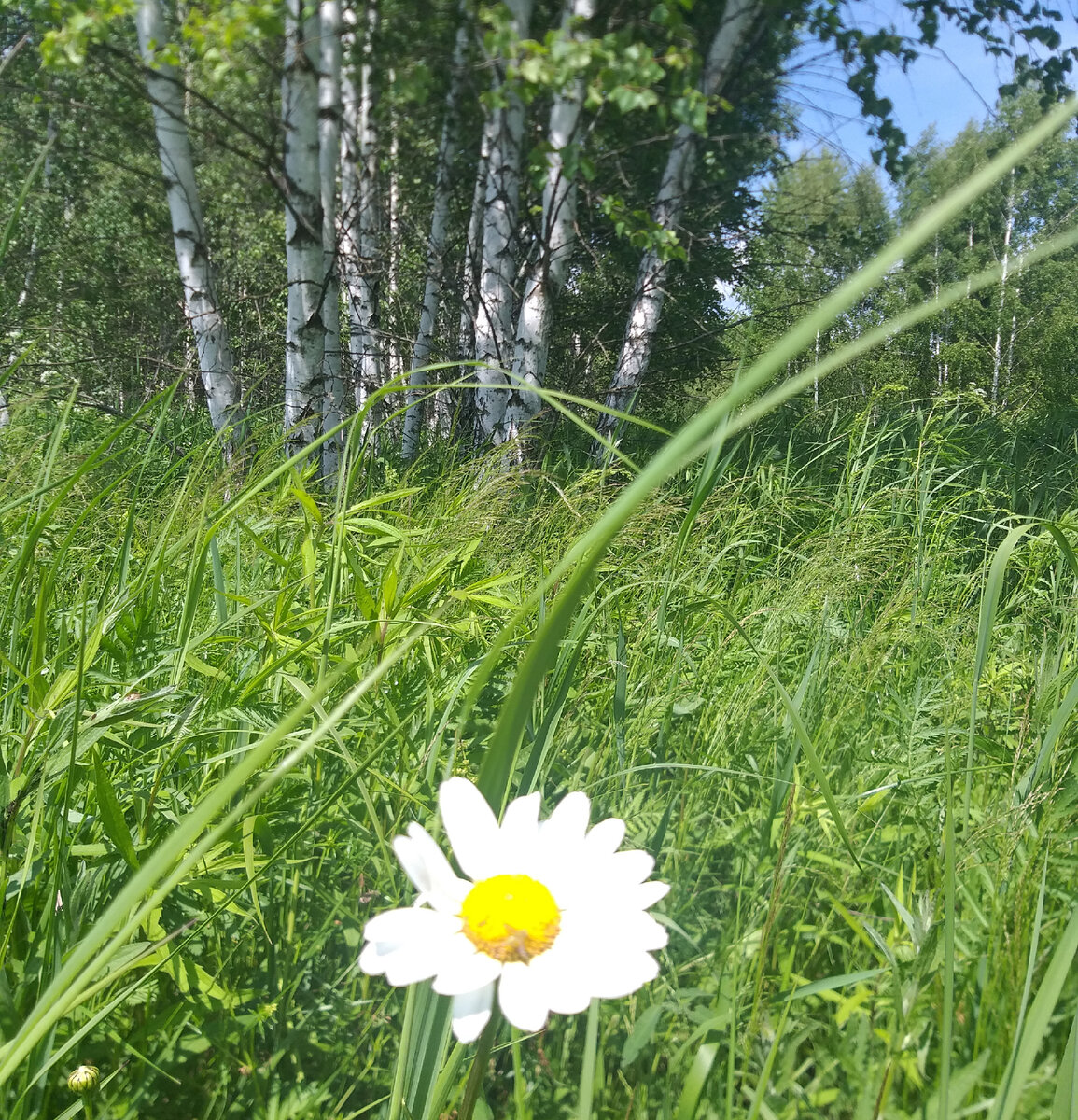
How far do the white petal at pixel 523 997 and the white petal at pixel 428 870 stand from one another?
0.16 feet

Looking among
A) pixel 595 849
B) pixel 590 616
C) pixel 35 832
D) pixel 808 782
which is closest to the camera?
pixel 595 849

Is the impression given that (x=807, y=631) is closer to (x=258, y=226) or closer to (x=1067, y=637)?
(x=1067, y=637)

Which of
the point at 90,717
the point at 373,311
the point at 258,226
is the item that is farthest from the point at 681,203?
the point at 258,226

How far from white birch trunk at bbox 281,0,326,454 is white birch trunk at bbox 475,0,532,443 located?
83 cm

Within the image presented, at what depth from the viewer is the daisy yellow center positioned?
382mm

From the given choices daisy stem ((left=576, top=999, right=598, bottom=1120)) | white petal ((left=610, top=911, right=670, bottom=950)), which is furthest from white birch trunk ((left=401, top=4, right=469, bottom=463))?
white petal ((left=610, top=911, right=670, bottom=950))

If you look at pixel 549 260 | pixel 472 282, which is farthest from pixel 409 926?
pixel 472 282

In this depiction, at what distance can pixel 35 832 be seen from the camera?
75 centimetres

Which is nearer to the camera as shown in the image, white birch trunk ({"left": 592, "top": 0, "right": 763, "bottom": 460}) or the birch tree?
the birch tree

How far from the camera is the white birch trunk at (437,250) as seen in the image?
15.5 feet

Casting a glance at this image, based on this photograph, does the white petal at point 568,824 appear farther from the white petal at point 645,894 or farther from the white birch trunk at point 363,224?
the white birch trunk at point 363,224

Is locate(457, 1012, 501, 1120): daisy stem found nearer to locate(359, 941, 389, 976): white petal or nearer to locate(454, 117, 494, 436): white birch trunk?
locate(359, 941, 389, 976): white petal

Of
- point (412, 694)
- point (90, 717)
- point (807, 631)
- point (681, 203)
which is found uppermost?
point (681, 203)

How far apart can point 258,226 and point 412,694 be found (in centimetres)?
1142
